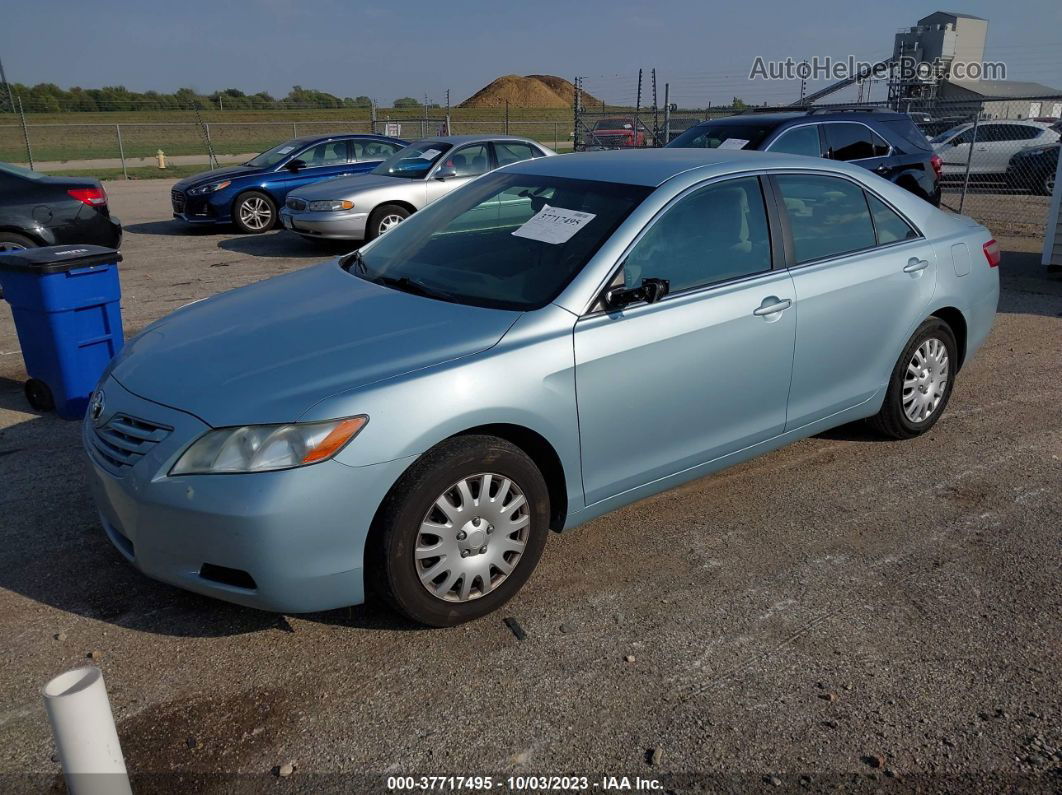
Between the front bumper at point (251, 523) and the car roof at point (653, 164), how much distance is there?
6.14 feet

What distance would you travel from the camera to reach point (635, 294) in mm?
3590

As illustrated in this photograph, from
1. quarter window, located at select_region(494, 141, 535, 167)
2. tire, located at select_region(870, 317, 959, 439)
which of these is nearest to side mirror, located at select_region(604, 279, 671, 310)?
tire, located at select_region(870, 317, 959, 439)

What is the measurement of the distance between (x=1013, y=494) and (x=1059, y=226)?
22.0ft

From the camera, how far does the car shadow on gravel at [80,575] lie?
3406 mm

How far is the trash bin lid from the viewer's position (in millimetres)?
5156

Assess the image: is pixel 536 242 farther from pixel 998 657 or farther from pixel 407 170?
pixel 407 170

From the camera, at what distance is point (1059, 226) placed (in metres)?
9.80

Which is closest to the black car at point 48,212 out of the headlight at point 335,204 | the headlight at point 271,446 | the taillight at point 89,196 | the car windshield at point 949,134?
the taillight at point 89,196

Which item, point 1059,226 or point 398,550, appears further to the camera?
point 1059,226

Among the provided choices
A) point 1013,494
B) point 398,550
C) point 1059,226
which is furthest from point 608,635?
point 1059,226

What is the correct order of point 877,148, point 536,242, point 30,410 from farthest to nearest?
point 877,148, point 30,410, point 536,242

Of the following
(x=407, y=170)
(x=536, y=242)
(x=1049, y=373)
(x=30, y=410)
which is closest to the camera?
(x=536, y=242)

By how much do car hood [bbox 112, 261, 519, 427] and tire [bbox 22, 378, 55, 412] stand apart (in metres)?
2.09

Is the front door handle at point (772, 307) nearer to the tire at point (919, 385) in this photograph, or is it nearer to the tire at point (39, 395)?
the tire at point (919, 385)
